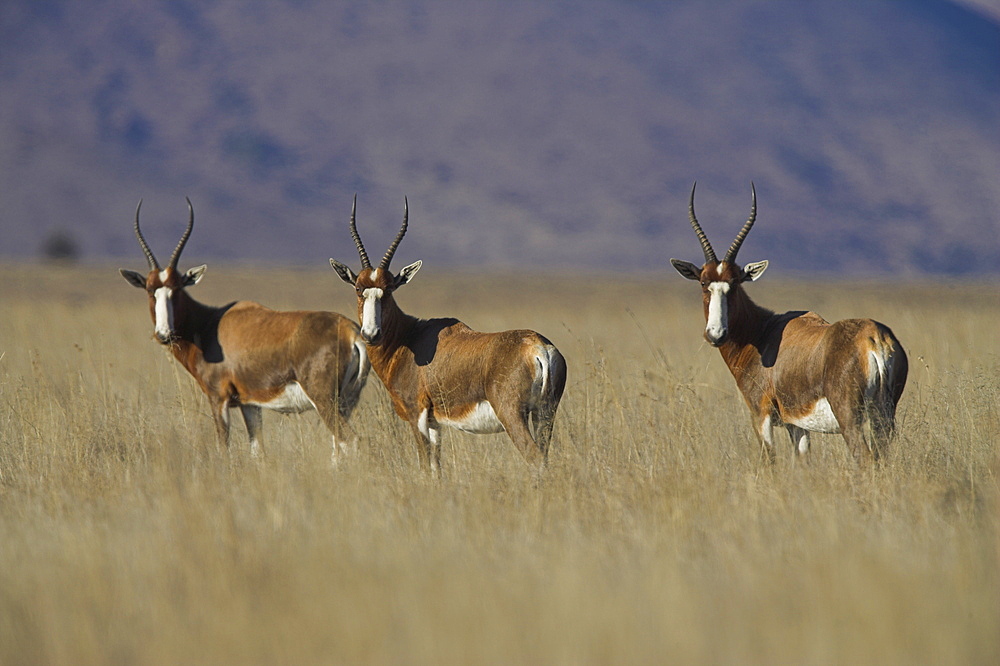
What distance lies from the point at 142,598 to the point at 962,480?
533cm

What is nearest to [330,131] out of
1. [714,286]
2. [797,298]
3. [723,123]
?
[723,123]

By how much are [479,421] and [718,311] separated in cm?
219

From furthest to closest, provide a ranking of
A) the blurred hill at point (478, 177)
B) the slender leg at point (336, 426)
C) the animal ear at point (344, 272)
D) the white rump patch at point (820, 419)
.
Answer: the blurred hill at point (478, 177) < the animal ear at point (344, 272) < the slender leg at point (336, 426) < the white rump patch at point (820, 419)

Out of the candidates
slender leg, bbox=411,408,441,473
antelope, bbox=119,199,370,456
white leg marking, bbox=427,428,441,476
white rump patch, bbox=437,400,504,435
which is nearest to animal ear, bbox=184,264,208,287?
antelope, bbox=119,199,370,456

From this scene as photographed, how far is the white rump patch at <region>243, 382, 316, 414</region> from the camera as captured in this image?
9609 millimetres

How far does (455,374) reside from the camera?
8.62m

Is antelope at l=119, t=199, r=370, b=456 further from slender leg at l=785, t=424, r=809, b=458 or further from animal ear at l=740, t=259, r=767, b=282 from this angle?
slender leg at l=785, t=424, r=809, b=458

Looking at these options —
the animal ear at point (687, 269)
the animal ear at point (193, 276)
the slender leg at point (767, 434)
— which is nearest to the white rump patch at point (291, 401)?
the animal ear at point (193, 276)

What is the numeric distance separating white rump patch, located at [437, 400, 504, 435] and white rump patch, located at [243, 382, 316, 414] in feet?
5.44

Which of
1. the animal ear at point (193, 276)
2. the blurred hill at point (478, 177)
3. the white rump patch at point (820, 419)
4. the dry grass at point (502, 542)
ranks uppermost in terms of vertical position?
the blurred hill at point (478, 177)

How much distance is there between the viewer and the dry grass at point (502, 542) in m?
4.74

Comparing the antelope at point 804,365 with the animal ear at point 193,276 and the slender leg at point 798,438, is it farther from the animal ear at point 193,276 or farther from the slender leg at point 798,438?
the animal ear at point 193,276

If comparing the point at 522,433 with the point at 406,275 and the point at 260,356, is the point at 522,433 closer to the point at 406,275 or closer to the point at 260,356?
the point at 406,275

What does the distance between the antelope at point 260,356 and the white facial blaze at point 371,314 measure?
71 centimetres
